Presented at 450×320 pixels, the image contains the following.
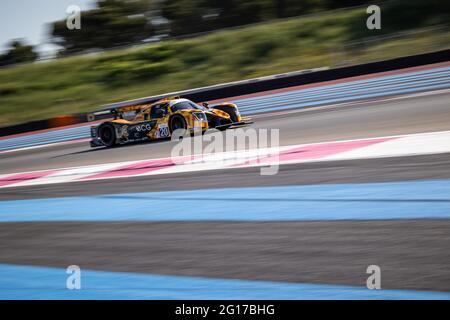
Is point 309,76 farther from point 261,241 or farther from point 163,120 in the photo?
point 261,241

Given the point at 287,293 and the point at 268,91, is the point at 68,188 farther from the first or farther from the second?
the point at 268,91

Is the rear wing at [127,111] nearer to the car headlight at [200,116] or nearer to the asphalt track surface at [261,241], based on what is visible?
the car headlight at [200,116]

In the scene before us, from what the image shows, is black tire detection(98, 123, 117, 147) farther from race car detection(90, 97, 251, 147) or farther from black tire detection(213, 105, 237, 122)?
black tire detection(213, 105, 237, 122)

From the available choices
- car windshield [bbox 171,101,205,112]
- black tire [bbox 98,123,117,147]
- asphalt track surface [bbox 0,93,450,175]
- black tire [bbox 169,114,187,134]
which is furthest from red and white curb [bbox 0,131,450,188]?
black tire [bbox 98,123,117,147]

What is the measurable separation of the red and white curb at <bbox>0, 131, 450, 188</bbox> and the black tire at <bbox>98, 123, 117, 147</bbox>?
9.33ft

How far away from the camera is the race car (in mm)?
12734

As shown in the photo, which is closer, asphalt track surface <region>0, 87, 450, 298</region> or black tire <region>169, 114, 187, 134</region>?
asphalt track surface <region>0, 87, 450, 298</region>

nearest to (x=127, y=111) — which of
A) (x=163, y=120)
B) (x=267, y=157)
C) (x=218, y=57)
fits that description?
(x=163, y=120)

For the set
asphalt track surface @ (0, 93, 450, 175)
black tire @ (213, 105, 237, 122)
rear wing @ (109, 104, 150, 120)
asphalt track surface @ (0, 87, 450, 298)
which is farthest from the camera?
rear wing @ (109, 104, 150, 120)

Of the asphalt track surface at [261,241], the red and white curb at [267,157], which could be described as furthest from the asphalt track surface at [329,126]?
the asphalt track surface at [261,241]

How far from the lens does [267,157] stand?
903 centimetres

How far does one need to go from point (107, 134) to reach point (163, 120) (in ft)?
6.07
